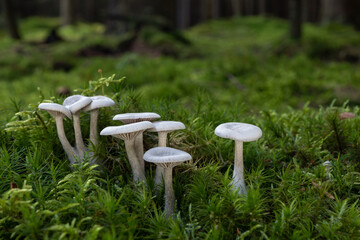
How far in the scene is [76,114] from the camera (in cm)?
214

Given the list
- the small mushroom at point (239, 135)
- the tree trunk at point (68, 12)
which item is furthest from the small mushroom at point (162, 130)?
the tree trunk at point (68, 12)

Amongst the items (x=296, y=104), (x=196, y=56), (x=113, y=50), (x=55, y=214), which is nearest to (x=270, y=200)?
(x=55, y=214)

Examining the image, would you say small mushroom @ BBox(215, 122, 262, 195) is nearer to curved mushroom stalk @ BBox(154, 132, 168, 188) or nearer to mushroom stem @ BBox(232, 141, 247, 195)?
mushroom stem @ BBox(232, 141, 247, 195)

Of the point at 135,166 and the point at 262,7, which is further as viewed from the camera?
the point at 262,7

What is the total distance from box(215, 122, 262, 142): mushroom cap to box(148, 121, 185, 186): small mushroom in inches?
9.9

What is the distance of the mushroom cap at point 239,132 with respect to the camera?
181cm

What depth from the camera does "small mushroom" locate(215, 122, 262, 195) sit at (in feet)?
5.95

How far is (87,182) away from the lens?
5.88 ft

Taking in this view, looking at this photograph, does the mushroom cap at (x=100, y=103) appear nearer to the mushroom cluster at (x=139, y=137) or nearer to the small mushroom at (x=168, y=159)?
the mushroom cluster at (x=139, y=137)

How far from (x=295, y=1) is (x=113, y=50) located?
5.48 meters

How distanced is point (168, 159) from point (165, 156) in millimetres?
40

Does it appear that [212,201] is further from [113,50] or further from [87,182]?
[113,50]

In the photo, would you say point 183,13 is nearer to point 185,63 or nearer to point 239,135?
point 185,63

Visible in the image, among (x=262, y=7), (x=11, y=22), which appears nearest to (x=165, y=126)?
(x=11, y=22)
